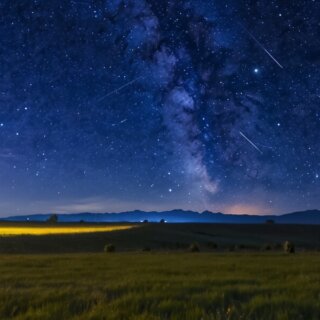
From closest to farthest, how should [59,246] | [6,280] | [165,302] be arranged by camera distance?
[165,302], [6,280], [59,246]

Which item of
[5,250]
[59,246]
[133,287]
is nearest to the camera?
[133,287]

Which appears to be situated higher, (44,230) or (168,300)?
(44,230)

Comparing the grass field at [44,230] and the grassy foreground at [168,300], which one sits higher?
the grass field at [44,230]

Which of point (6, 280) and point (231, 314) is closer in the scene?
point (231, 314)

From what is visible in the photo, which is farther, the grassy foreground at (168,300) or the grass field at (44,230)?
the grass field at (44,230)

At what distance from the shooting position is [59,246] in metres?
41.2

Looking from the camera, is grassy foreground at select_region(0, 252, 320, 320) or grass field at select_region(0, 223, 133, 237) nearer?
grassy foreground at select_region(0, 252, 320, 320)

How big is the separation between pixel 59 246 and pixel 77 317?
34229 mm

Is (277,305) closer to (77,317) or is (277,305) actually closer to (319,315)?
(319,315)

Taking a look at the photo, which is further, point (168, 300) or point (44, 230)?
point (44, 230)

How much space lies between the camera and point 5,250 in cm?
3562

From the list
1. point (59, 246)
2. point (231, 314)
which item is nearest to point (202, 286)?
point (231, 314)

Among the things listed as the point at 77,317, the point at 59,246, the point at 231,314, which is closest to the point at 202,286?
the point at 231,314

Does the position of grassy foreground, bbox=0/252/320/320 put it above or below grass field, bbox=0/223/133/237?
below
